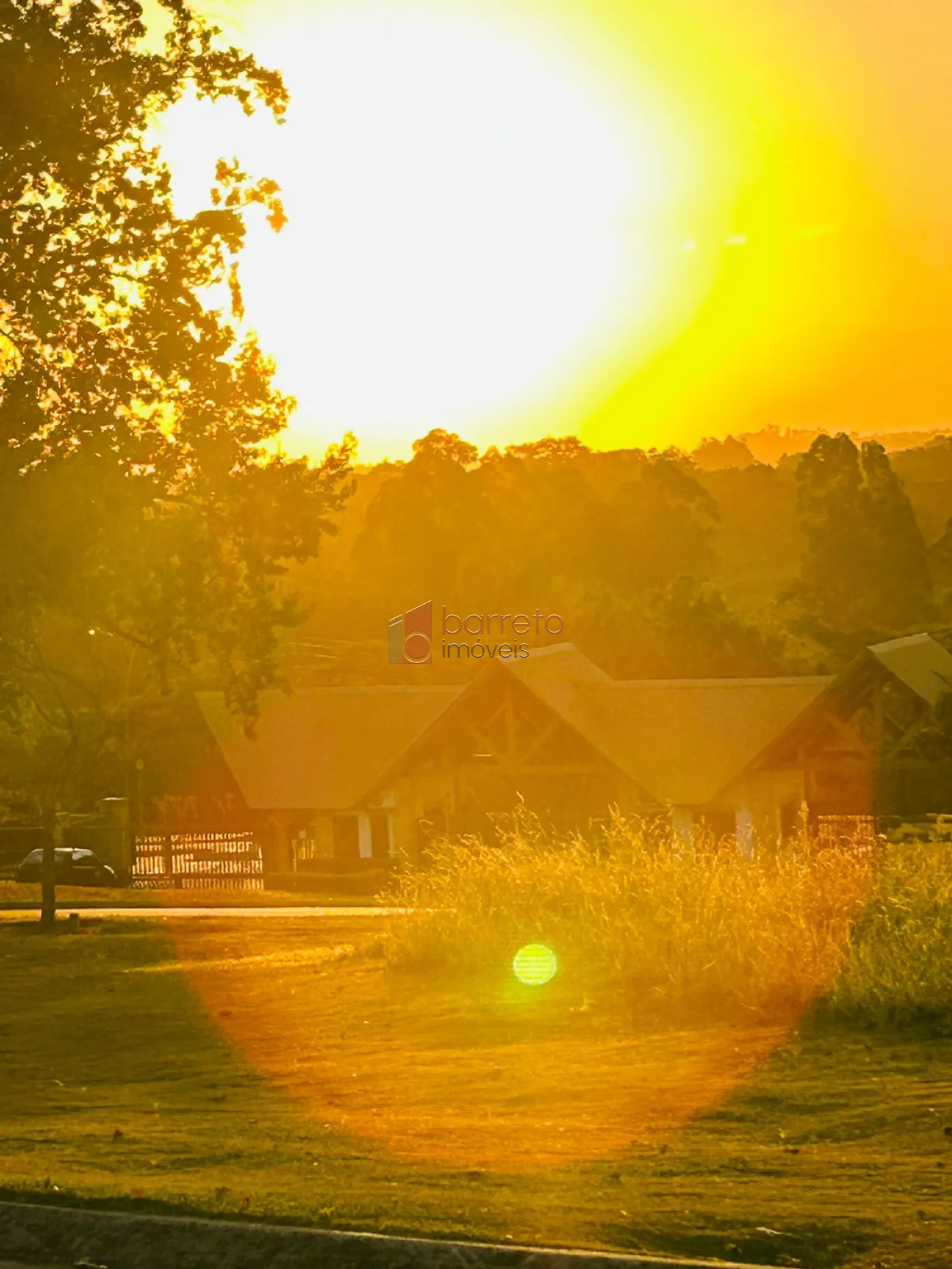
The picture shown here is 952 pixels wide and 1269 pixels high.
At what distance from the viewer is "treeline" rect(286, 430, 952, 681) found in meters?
70.7

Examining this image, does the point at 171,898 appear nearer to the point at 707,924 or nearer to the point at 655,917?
the point at 655,917

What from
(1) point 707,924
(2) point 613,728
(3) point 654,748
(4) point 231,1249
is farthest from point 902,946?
(2) point 613,728

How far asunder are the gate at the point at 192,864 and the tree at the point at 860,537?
40.5 m

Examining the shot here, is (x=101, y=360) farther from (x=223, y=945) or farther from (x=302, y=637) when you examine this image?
(x=302, y=637)

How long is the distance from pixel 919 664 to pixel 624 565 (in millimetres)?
68373

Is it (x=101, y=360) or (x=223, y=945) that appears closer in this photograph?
(x=101, y=360)

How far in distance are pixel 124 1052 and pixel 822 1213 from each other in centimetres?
861

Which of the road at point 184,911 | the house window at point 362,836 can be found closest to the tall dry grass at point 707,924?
the road at point 184,911

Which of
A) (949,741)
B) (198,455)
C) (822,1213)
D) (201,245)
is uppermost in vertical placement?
(201,245)

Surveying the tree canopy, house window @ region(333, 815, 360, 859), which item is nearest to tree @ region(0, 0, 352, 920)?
the tree canopy

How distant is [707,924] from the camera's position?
53.2 feet

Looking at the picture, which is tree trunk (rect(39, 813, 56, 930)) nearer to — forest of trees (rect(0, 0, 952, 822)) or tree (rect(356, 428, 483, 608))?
forest of trees (rect(0, 0, 952, 822))

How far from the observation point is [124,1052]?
50.7 feet

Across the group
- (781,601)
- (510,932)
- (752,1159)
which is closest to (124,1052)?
(510,932)
